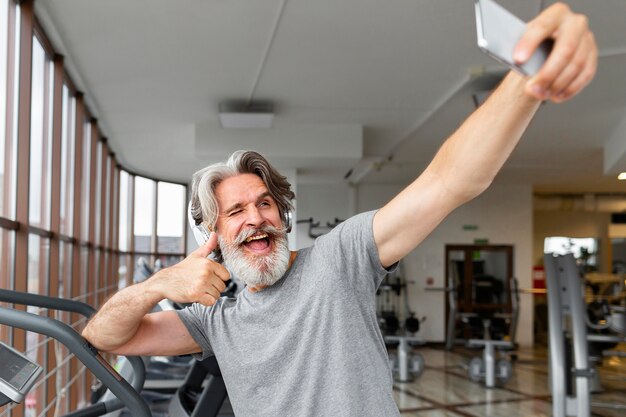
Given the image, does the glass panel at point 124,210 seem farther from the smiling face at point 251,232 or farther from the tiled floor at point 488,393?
the smiling face at point 251,232

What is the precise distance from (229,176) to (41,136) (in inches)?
154

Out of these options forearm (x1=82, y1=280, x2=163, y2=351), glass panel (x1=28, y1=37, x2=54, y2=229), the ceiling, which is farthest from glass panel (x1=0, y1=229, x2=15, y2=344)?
forearm (x1=82, y1=280, x2=163, y2=351)

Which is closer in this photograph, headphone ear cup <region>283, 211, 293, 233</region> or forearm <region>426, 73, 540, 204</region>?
forearm <region>426, 73, 540, 204</region>

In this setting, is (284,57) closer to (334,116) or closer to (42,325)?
(334,116)

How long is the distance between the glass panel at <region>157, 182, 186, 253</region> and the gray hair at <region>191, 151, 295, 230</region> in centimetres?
1051

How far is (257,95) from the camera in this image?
6.28 m

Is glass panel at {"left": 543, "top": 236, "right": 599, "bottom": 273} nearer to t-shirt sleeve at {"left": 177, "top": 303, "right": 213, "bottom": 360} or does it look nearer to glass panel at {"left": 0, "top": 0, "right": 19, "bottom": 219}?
glass panel at {"left": 0, "top": 0, "right": 19, "bottom": 219}

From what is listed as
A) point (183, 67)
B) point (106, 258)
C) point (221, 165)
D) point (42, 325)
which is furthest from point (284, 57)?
point (106, 258)

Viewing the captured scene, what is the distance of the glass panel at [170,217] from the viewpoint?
39.1 feet

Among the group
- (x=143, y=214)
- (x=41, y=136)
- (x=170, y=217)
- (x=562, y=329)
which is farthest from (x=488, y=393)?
(x=170, y=217)

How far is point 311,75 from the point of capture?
561 centimetres

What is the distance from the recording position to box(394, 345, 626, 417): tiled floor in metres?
6.10

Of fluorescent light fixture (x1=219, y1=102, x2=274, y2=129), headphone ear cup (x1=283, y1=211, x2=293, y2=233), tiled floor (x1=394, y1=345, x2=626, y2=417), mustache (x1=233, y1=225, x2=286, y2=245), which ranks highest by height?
fluorescent light fixture (x1=219, y1=102, x2=274, y2=129)

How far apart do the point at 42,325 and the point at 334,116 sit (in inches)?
232
